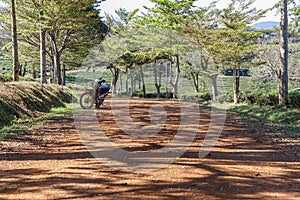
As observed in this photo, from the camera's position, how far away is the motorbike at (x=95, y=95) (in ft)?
43.7

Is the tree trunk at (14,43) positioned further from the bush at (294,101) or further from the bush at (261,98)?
the bush at (261,98)

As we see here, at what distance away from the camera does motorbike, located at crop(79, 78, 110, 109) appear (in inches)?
525

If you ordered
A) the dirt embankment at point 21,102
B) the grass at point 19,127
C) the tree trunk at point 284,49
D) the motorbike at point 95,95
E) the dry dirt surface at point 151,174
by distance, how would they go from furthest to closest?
the tree trunk at point 284,49, the motorbike at point 95,95, the dirt embankment at point 21,102, the grass at point 19,127, the dry dirt surface at point 151,174

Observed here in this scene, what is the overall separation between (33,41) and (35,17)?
23.4 ft

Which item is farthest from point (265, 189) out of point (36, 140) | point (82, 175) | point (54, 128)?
point (54, 128)

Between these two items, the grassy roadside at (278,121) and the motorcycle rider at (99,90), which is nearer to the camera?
the grassy roadside at (278,121)

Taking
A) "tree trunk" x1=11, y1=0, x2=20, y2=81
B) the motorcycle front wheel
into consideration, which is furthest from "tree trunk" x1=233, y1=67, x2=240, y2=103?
"tree trunk" x1=11, y1=0, x2=20, y2=81

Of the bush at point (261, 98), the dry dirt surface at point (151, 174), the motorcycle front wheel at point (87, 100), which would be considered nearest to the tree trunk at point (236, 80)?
the bush at point (261, 98)

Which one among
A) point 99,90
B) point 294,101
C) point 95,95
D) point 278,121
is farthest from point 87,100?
point 294,101

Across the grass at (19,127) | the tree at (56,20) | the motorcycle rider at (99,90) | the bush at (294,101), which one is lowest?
the grass at (19,127)

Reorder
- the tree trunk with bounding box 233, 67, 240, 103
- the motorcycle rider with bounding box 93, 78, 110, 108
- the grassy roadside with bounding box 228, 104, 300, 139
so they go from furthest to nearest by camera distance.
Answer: the tree trunk with bounding box 233, 67, 240, 103 → the motorcycle rider with bounding box 93, 78, 110, 108 → the grassy roadside with bounding box 228, 104, 300, 139

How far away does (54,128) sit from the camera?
827cm

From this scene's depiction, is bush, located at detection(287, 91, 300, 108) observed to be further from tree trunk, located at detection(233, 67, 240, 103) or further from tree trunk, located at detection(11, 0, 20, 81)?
tree trunk, located at detection(11, 0, 20, 81)

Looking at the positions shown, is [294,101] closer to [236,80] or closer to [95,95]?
[236,80]
